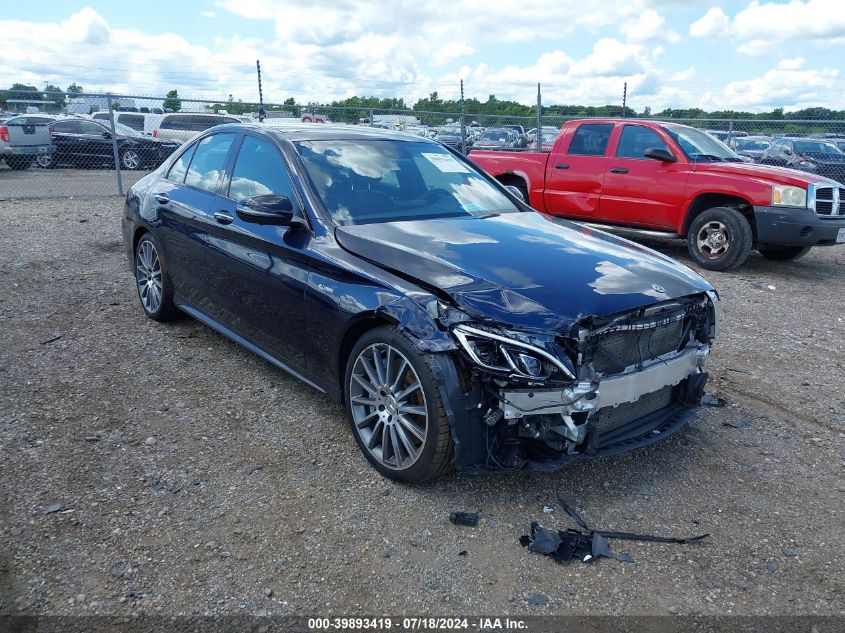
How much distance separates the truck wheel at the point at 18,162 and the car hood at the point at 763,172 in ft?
54.6

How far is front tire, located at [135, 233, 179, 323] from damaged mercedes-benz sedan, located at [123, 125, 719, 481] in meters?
0.57

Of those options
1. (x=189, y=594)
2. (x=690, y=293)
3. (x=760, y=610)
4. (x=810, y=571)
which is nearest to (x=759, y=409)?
(x=690, y=293)

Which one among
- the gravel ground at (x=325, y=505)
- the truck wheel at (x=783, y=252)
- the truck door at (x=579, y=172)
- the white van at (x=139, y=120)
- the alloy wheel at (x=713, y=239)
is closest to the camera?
the gravel ground at (x=325, y=505)

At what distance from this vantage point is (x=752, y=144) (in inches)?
730

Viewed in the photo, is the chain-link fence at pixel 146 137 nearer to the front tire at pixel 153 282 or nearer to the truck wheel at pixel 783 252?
the truck wheel at pixel 783 252

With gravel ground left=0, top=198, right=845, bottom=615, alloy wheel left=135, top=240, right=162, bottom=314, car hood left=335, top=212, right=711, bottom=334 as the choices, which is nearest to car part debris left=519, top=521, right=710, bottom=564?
gravel ground left=0, top=198, right=845, bottom=615

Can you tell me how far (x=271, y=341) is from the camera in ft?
13.6

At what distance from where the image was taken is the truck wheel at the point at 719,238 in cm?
818

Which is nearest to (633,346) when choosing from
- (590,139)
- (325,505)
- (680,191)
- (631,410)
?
(631,410)

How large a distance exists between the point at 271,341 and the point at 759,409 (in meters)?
3.14

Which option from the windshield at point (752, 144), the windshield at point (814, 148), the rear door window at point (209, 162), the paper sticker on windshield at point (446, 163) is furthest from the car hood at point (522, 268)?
the windshield at point (752, 144)

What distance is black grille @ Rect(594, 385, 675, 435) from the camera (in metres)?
3.18

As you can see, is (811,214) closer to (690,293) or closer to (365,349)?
(690,293)

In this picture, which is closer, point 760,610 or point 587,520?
point 760,610
